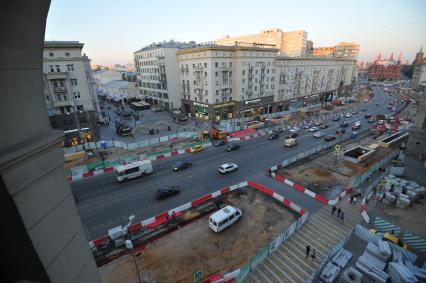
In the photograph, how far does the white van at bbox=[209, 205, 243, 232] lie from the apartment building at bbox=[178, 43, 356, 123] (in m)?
39.7

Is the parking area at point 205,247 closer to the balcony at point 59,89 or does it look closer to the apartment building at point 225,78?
the balcony at point 59,89

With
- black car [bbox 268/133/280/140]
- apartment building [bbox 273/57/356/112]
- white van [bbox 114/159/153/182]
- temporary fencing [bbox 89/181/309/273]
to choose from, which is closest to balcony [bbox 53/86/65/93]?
white van [bbox 114/159/153/182]

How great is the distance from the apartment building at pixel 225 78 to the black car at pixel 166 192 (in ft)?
114

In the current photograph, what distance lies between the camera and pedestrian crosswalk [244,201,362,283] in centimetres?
1552

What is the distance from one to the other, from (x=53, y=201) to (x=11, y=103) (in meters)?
1.93

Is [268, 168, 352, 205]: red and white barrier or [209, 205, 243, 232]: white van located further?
[268, 168, 352, 205]: red and white barrier

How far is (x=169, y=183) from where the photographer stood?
28234mm

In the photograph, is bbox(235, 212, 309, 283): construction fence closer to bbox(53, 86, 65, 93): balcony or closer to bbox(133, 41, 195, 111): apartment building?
bbox(53, 86, 65, 93): balcony

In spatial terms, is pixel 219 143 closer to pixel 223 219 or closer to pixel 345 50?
pixel 223 219

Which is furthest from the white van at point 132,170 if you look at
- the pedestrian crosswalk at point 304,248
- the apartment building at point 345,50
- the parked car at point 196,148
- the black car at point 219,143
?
the apartment building at point 345,50

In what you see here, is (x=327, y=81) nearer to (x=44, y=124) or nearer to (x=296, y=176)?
(x=296, y=176)

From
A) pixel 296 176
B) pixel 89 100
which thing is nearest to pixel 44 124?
pixel 296 176

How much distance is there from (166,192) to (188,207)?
151 inches

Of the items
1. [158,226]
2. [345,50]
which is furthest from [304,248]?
[345,50]
